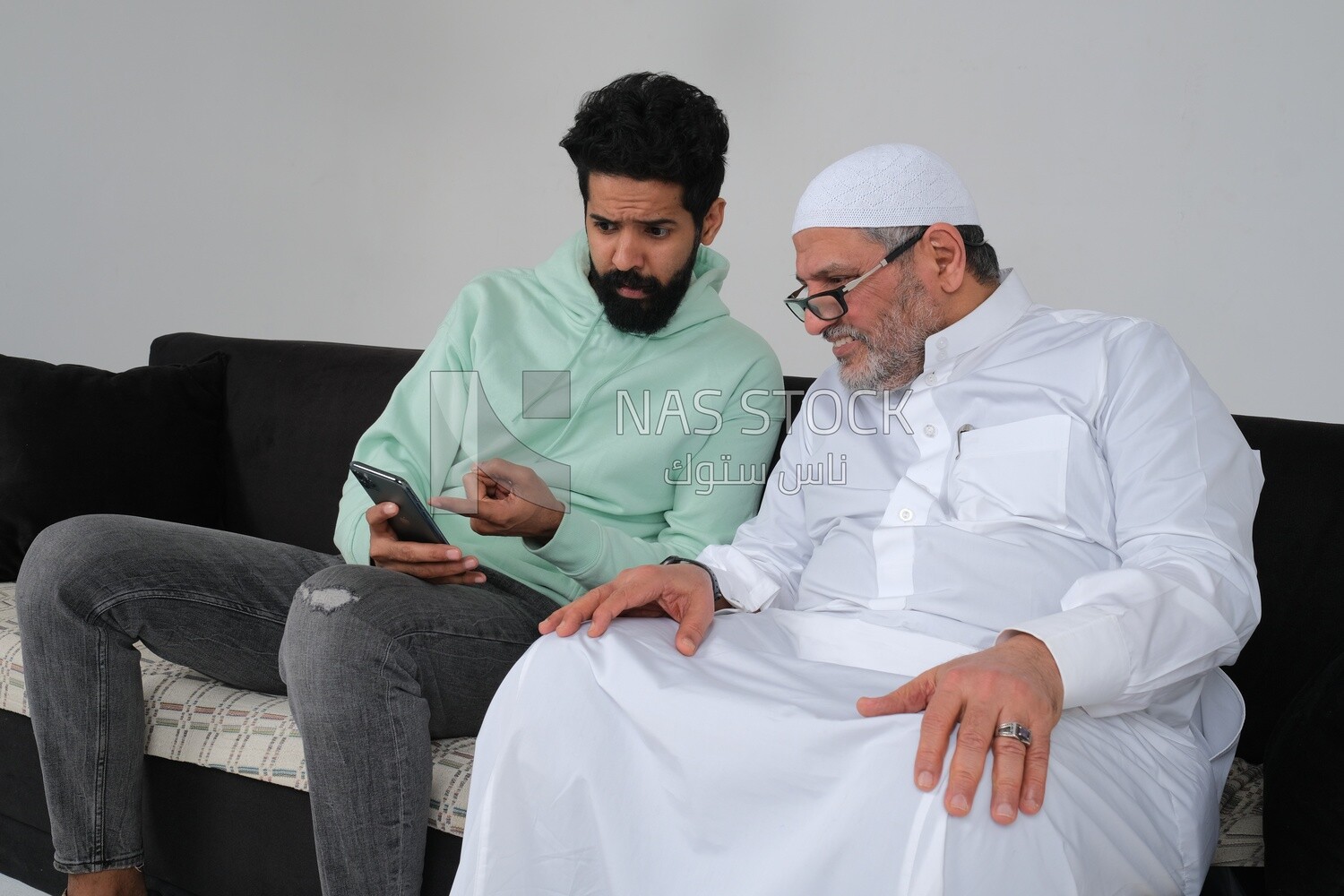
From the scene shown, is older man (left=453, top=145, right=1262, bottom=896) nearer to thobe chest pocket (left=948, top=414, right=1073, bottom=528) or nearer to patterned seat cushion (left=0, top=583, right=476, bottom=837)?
thobe chest pocket (left=948, top=414, right=1073, bottom=528)

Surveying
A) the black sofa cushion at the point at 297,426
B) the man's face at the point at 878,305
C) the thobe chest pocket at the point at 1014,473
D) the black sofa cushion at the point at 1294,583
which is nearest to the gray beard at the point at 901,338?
the man's face at the point at 878,305

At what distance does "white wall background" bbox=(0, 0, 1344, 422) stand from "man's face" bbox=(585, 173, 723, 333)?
1448 millimetres

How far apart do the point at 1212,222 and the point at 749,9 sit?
1.42 metres

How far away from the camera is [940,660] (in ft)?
4.76

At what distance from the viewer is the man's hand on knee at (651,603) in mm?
1480

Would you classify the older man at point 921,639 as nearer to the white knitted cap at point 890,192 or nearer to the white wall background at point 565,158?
the white knitted cap at point 890,192

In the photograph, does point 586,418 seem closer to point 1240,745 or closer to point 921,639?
point 921,639

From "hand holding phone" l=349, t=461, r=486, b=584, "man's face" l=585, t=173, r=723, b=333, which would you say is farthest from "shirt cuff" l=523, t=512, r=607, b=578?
"man's face" l=585, t=173, r=723, b=333

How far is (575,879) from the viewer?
1363 mm

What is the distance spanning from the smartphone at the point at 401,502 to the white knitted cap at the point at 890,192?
26.8 inches

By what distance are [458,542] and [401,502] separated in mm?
277

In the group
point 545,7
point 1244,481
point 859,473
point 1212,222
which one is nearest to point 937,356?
point 859,473

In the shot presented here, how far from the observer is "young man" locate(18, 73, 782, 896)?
5.17 feet

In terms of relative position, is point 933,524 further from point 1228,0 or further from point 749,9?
point 749,9
